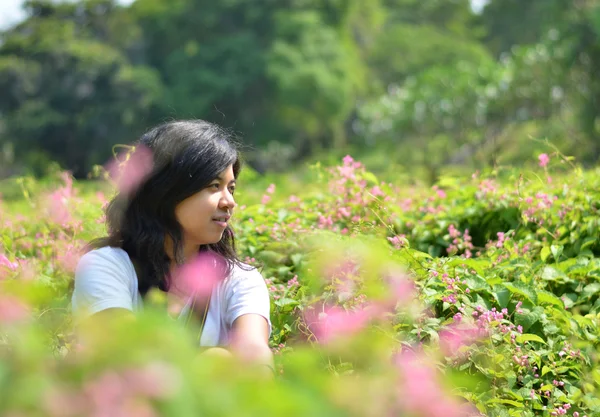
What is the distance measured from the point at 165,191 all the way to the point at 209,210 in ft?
0.49

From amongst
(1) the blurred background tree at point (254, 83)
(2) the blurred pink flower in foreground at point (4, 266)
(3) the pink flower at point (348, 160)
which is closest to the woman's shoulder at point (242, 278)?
(2) the blurred pink flower in foreground at point (4, 266)

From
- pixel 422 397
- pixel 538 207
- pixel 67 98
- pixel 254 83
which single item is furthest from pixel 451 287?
pixel 254 83

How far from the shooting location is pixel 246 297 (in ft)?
8.67

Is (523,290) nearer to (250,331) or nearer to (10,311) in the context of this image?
(250,331)

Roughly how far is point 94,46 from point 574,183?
27121 millimetres

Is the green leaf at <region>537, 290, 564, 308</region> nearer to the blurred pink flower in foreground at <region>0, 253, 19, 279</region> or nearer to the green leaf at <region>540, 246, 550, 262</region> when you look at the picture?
the green leaf at <region>540, 246, 550, 262</region>

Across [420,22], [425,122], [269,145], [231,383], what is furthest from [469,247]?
[420,22]

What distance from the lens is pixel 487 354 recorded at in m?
2.65

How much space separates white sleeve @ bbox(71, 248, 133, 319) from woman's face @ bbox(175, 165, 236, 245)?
230 mm

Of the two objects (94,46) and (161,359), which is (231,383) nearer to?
(161,359)

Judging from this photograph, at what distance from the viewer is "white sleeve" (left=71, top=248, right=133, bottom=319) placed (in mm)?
2465

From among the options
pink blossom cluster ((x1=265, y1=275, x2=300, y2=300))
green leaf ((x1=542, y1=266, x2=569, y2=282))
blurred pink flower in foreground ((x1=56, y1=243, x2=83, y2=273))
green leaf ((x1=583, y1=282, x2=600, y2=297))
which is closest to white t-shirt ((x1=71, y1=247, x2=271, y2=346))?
pink blossom cluster ((x1=265, y1=275, x2=300, y2=300))

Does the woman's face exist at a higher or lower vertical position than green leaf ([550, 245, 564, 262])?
higher

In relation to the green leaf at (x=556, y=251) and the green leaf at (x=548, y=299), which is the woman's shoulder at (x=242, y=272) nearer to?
the green leaf at (x=548, y=299)
